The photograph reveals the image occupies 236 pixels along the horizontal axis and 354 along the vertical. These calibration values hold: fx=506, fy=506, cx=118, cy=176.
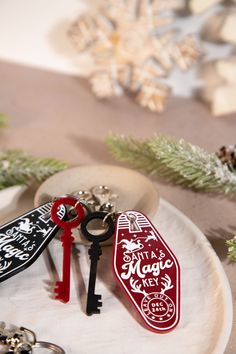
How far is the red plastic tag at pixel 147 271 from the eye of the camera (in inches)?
20.4

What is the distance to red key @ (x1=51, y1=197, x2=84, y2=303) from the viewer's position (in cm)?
56

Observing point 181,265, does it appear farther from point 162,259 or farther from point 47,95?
point 47,95

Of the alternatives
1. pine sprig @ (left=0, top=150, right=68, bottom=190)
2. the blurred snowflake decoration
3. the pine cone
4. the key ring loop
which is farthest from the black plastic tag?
the blurred snowflake decoration

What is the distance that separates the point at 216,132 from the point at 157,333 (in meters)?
0.47

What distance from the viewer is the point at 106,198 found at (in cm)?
68

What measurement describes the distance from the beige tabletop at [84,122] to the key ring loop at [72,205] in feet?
0.59

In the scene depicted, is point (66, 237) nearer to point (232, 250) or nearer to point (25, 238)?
point (25, 238)

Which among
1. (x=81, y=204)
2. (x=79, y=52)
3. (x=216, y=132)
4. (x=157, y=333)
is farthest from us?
(x=79, y=52)

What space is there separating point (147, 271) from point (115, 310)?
0.05 meters

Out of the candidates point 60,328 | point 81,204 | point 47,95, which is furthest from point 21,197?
point 47,95

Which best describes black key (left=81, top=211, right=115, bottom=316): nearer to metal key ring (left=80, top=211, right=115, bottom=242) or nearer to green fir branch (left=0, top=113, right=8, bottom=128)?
metal key ring (left=80, top=211, right=115, bottom=242)

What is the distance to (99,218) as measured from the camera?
2.01 feet

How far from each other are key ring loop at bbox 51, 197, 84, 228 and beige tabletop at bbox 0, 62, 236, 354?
0.18 metres

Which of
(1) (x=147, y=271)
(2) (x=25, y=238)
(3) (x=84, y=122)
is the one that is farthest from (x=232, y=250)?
(3) (x=84, y=122)
